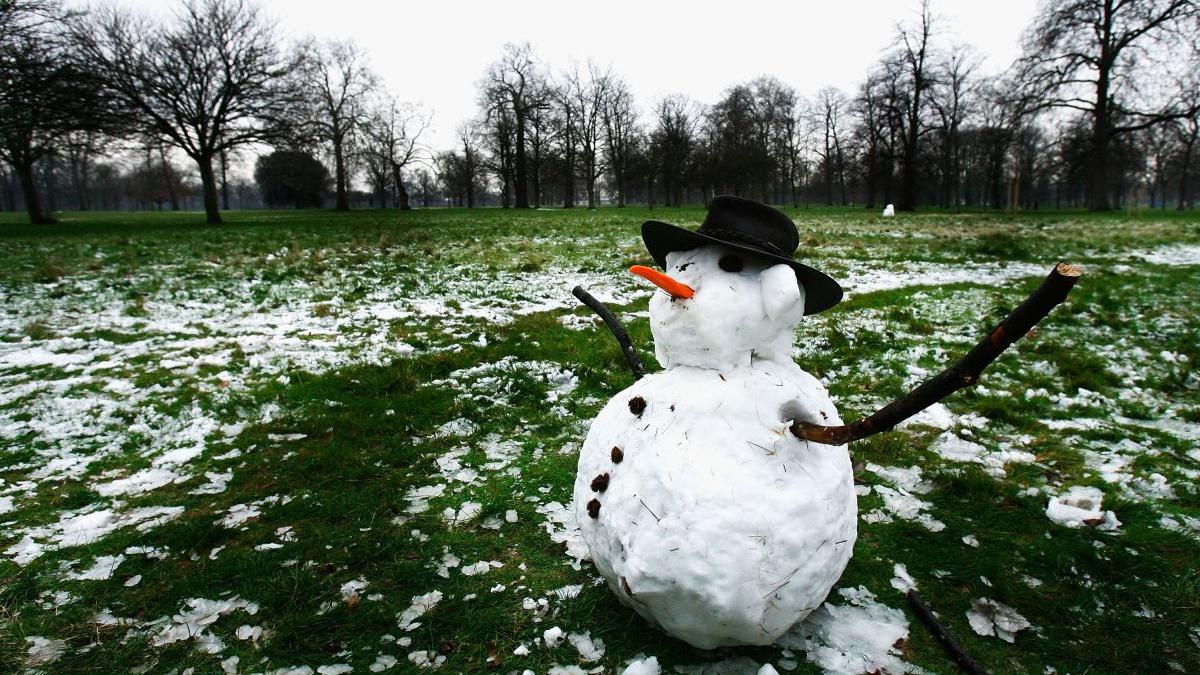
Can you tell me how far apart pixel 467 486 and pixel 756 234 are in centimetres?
254

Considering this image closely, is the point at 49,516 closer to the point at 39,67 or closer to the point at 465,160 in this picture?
the point at 39,67

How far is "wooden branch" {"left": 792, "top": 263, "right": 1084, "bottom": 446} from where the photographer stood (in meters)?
1.28

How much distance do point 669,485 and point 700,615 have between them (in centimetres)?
49

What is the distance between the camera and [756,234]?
2.23 meters

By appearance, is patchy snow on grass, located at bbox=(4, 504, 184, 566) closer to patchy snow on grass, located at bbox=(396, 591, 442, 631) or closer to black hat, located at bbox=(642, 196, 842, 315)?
patchy snow on grass, located at bbox=(396, 591, 442, 631)

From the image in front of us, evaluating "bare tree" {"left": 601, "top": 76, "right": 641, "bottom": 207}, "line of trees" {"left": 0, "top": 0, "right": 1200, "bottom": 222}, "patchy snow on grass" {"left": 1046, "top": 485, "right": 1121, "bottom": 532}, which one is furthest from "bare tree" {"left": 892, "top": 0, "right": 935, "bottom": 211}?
"patchy snow on grass" {"left": 1046, "top": 485, "right": 1121, "bottom": 532}

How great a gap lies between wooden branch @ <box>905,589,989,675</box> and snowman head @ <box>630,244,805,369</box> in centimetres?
136

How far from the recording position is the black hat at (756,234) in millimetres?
2191

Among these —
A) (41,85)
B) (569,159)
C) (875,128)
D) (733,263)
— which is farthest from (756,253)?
(875,128)

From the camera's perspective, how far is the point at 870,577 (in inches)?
109

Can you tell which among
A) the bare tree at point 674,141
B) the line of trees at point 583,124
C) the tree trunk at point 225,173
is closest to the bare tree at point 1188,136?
the line of trees at point 583,124

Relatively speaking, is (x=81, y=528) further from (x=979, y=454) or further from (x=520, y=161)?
(x=520, y=161)


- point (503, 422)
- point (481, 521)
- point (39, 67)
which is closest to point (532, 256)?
point (503, 422)

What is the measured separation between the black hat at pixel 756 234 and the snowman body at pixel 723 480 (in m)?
0.08
